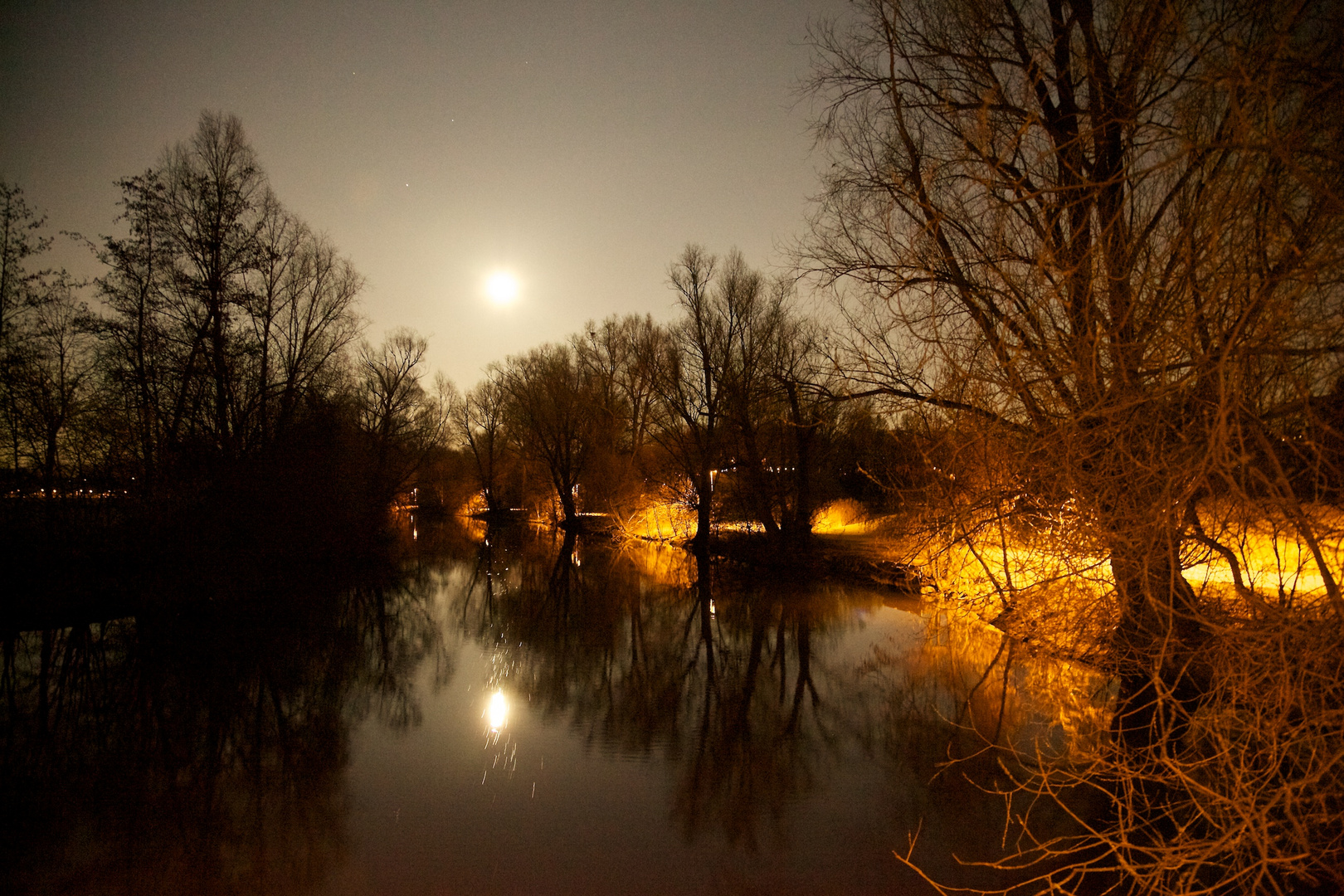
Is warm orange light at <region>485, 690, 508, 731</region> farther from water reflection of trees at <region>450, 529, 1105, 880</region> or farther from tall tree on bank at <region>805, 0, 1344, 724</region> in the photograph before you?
tall tree on bank at <region>805, 0, 1344, 724</region>

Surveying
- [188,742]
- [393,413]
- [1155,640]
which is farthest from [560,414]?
[1155,640]

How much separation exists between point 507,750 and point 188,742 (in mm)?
3178

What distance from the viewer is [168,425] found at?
50.0 ft

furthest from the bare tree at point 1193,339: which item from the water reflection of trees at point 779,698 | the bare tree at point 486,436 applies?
the bare tree at point 486,436

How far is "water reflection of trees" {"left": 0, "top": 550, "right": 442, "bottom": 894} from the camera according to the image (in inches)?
193

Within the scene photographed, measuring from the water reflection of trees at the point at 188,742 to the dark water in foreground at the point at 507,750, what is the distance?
29 millimetres

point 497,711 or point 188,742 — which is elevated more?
point 188,742

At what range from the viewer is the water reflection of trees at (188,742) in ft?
16.0

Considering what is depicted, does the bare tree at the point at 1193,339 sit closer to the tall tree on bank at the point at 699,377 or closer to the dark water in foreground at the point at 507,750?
the dark water in foreground at the point at 507,750

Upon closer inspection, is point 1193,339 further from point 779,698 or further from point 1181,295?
point 779,698

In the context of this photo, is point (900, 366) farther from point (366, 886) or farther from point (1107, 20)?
point (366, 886)

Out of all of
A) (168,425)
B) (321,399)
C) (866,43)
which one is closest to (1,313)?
(168,425)

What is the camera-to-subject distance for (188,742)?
7199mm

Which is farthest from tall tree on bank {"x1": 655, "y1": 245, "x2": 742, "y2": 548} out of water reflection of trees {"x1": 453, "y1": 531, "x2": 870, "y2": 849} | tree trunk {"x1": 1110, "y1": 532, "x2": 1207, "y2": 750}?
tree trunk {"x1": 1110, "y1": 532, "x2": 1207, "y2": 750}
